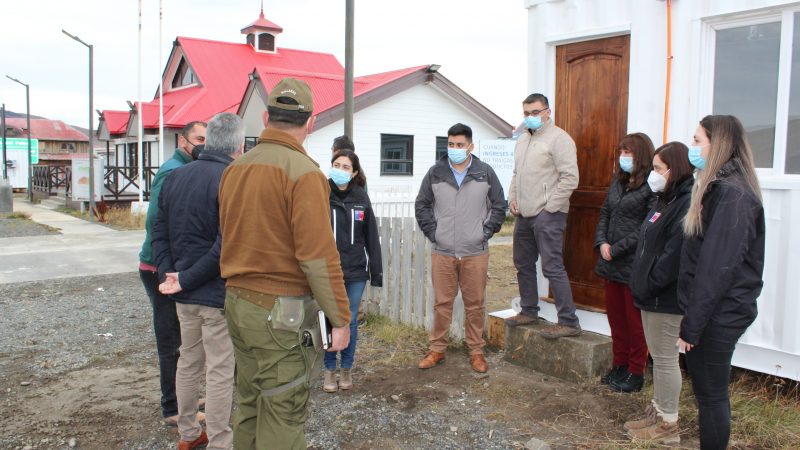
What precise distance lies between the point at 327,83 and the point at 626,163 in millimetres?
16026

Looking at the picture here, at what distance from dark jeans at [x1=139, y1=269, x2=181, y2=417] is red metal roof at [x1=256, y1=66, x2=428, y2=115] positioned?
1358 cm

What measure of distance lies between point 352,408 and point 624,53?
11.4 ft

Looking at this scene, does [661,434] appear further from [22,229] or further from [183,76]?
[183,76]

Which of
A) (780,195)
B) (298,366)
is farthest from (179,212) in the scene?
(780,195)

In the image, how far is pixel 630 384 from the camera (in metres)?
4.69

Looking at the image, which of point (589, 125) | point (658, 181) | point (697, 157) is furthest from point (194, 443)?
point (589, 125)

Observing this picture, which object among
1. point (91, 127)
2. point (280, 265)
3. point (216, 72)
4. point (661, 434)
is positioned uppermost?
point (216, 72)

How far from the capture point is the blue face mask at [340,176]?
4.86m

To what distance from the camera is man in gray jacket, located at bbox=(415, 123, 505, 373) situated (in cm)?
515

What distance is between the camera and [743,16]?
4453 millimetres

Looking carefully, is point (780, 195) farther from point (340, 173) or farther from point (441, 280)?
point (340, 173)

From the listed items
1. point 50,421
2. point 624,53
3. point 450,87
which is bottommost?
point 50,421

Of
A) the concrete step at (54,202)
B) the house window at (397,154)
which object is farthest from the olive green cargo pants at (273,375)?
the concrete step at (54,202)

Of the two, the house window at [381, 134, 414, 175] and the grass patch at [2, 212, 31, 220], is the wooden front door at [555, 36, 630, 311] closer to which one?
the house window at [381, 134, 414, 175]
